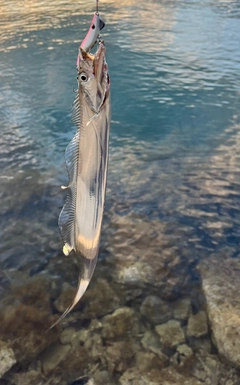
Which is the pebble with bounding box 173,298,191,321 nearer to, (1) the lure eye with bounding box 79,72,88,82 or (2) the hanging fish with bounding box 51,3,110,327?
(2) the hanging fish with bounding box 51,3,110,327

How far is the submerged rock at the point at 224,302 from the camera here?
10.1ft

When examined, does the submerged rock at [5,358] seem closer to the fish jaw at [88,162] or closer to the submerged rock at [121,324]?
the submerged rock at [121,324]

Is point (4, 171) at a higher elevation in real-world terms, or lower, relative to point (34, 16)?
lower

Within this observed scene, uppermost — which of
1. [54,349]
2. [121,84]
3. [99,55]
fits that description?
[99,55]

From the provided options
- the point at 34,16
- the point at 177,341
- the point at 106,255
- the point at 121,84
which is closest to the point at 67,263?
the point at 106,255

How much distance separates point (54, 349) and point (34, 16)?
38.9 feet

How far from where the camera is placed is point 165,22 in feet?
38.3

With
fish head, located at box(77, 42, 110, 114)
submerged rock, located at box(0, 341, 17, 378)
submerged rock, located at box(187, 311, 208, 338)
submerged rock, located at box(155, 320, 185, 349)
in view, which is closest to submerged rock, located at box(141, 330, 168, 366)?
submerged rock, located at box(155, 320, 185, 349)

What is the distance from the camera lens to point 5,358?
10.3ft

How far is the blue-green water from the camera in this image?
4469mm

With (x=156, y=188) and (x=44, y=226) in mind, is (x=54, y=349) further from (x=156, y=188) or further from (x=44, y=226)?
(x=156, y=188)

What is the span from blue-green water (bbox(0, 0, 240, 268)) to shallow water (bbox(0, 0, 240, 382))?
19 mm

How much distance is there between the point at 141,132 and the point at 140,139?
0.24 meters

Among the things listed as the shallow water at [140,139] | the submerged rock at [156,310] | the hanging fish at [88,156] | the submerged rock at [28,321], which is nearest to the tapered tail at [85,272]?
the hanging fish at [88,156]
